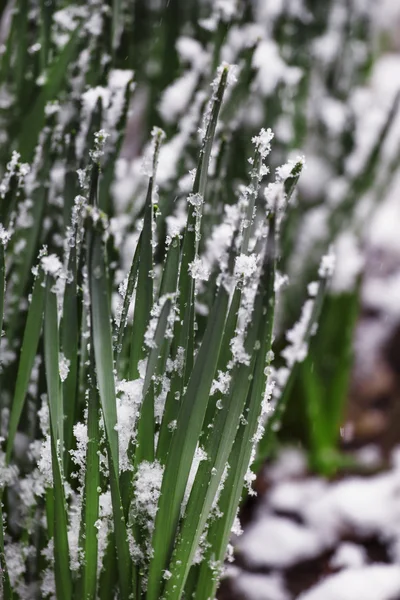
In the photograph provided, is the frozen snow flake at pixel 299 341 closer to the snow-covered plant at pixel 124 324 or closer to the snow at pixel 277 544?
the snow-covered plant at pixel 124 324

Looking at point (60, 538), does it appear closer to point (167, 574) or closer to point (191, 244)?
point (167, 574)

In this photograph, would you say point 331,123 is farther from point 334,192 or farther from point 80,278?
point 80,278

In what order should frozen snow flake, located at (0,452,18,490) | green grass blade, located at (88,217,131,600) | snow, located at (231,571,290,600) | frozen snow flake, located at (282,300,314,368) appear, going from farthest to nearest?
snow, located at (231,571,290,600)
frozen snow flake, located at (282,300,314,368)
frozen snow flake, located at (0,452,18,490)
green grass blade, located at (88,217,131,600)

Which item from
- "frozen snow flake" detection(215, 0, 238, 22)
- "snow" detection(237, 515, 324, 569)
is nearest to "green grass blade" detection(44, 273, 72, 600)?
"snow" detection(237, 515, 324, 569)

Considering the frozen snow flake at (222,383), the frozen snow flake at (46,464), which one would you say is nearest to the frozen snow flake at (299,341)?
the frozen snow flake at (222,383)

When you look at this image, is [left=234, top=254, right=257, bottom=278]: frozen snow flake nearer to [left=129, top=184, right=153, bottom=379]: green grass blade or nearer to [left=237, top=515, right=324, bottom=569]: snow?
[left=129, top=184, right=153, bottom=379]: green grass blade
